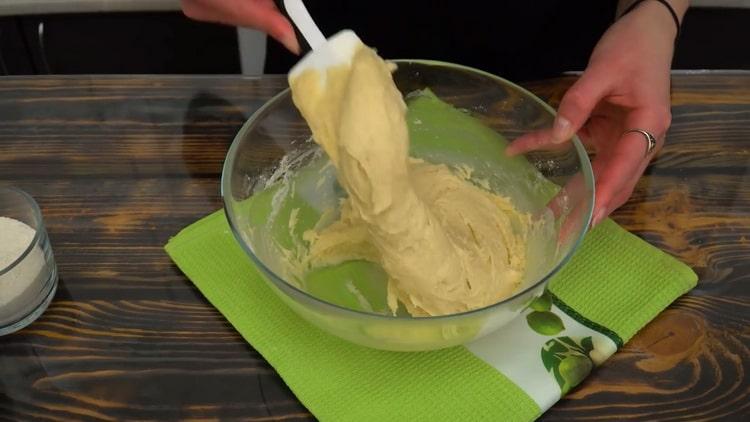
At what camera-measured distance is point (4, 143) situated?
36.8 inches

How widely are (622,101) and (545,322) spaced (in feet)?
0.86

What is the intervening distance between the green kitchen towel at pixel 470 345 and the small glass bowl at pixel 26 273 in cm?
13

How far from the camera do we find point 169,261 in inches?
31.8

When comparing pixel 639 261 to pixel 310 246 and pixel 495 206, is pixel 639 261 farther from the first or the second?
pixel 310 246

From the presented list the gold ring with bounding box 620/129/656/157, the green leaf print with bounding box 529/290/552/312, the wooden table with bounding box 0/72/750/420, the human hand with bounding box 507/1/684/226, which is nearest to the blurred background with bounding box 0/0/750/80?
the wooden table with bounding box 0/72/750/420

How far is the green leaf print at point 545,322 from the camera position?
730 millimetres

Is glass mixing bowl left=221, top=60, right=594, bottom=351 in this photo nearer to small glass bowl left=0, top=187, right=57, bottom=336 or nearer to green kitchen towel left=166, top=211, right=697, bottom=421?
green kitchen towel left=166, top=211, right=697, bottom=421

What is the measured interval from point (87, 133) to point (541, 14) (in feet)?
2.19

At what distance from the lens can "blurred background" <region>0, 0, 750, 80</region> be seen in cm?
107

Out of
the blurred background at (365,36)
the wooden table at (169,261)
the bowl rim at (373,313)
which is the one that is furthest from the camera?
the blurred background at (365,36)

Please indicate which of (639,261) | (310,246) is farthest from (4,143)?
(639,261)

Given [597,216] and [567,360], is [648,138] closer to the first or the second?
[597,216]

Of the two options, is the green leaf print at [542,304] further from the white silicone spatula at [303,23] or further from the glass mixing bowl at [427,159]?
the white silicone spatula at [303,23]

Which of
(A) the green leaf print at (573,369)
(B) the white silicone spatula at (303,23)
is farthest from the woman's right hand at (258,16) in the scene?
(A) the green leaf print at (573,369)
